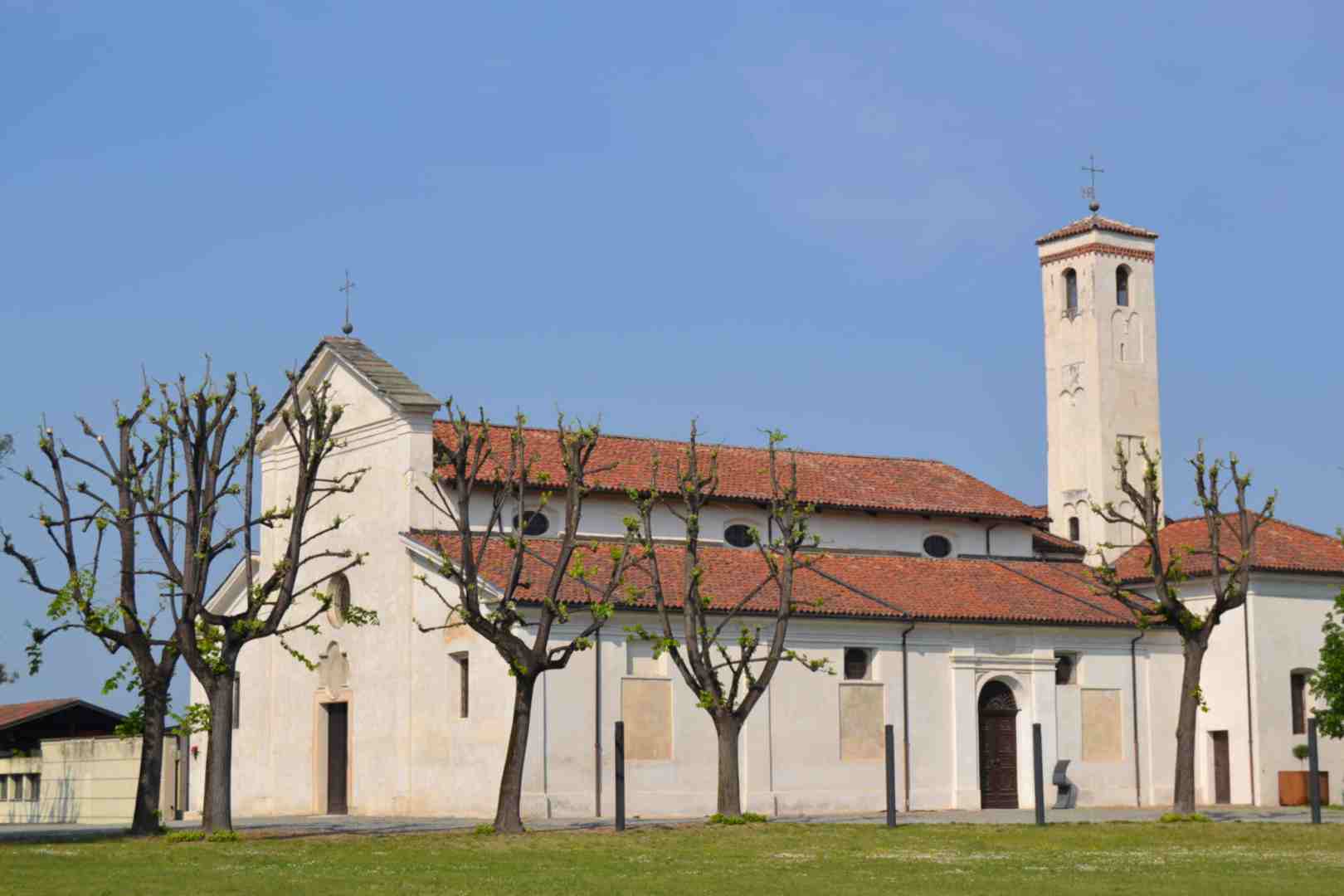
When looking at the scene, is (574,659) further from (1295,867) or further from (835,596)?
(1295,867)

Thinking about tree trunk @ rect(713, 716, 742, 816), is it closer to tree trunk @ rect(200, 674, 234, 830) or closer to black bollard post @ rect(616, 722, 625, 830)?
black bollard post @ rect(616, 722, 625, 830)

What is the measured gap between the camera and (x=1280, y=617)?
1913 inches

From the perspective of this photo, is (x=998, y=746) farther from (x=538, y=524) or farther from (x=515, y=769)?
(x=515, y=769)

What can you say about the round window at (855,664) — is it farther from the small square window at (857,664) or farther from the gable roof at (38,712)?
the gable roof at (38,712)

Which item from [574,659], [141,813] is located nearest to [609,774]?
[574,659]

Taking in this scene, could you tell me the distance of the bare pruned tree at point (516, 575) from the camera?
3325 cm

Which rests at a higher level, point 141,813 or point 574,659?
point 574,659

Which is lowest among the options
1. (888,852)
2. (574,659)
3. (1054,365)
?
(888,852)

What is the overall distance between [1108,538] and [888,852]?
2847 centimetres

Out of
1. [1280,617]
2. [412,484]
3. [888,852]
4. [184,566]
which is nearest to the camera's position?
[888,852]

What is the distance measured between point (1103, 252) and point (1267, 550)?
1064 centimetres

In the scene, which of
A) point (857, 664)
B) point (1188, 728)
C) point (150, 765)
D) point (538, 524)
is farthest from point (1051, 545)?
point (150, 765)

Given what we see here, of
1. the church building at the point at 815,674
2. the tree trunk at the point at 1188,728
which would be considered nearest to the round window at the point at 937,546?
the church building at the point at 815,674

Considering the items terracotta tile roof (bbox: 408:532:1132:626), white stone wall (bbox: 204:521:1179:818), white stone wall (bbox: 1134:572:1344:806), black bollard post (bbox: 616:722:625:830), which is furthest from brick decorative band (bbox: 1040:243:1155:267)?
black bollard post (bbox: 616:722:625:830)
